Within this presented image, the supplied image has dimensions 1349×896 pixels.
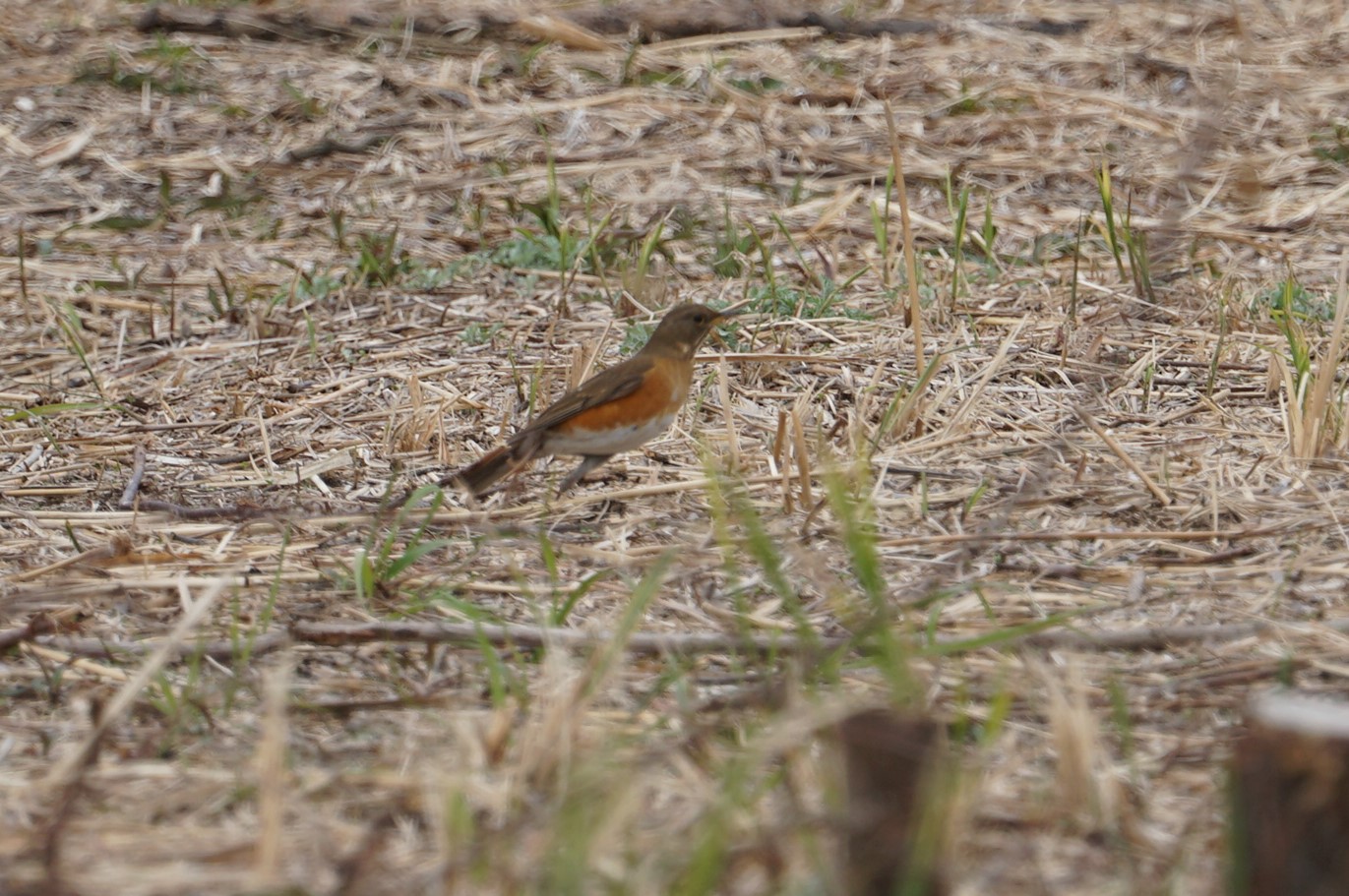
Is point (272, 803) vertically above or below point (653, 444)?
above

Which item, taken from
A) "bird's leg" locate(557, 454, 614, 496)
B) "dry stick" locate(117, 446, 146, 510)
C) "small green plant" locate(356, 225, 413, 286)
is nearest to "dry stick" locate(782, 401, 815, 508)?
"bird's leg" locate(557, 454, 614, 496)

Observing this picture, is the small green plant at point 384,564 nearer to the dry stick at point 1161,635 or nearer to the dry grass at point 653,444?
the dry grass at point 653,444

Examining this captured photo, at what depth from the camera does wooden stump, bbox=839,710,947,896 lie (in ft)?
7.59

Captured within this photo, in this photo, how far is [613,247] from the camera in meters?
6.73

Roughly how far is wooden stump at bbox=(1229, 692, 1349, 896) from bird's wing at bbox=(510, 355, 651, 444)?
2.50m

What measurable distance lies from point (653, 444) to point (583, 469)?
51 centimetres

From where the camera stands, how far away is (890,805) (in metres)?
2.37

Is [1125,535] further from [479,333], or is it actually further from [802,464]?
[479,333]

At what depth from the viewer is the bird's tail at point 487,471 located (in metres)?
4.48

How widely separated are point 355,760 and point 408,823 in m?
0.30

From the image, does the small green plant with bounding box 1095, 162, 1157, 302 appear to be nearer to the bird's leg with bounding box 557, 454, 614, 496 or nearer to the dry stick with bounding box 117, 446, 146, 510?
the bird's leg with bounding box 557, 454, 614, 496

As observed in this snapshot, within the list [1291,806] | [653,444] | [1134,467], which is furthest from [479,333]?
[1291,806]

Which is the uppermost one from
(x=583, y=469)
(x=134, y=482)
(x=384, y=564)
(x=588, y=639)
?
(x=588, y=639)

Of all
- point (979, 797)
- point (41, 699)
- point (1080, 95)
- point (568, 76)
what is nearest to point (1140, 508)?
point (979, 797)
